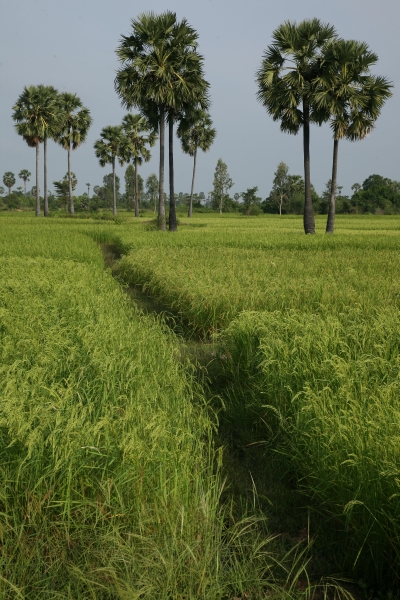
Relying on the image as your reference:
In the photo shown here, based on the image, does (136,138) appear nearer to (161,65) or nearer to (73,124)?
(73,124)

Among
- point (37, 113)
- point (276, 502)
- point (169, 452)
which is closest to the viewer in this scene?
point (169, 452)

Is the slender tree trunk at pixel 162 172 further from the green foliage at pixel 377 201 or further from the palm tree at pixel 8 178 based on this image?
the palm tree at pixel 8 178

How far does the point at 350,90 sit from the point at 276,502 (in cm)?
2703

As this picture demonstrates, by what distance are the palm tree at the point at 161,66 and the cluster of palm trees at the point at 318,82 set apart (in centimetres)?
472

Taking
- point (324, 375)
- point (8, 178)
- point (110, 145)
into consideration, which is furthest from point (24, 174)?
point (324, 375)

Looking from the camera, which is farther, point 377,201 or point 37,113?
point 377,201

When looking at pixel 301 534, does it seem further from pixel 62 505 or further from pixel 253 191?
pixel 253 191

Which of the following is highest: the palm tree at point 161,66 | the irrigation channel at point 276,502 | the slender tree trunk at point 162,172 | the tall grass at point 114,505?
the palm tree at point 161,66

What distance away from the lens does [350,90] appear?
26.5 m

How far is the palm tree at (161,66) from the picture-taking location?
2886 cm

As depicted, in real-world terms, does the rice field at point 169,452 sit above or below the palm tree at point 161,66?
below

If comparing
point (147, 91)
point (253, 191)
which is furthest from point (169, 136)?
point (253, 191)

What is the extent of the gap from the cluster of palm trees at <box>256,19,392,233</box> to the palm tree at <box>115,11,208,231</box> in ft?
15.5

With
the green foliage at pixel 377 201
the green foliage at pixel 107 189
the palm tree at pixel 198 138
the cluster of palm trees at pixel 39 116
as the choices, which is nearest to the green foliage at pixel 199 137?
the palm tree at pixel 198 138
